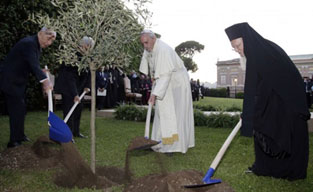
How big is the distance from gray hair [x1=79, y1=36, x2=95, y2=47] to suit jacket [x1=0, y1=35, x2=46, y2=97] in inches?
75.4

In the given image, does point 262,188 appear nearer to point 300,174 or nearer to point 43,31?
point 300,174

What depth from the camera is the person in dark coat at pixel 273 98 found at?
347 cm

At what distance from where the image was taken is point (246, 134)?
371cm

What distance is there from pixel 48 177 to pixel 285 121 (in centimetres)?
303

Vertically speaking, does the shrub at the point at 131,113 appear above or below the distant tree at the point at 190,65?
below

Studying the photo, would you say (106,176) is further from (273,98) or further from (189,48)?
(189,48)

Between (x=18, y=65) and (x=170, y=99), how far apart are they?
275 cm

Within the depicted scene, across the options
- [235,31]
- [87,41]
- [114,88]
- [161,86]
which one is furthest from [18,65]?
[114,88]

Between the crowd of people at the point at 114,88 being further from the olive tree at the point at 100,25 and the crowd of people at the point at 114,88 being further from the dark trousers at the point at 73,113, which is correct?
the olive tree at the point at 100,25

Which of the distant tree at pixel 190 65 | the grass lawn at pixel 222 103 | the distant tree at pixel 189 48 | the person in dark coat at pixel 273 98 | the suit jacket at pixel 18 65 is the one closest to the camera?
the person in dark coat at pixel 273 98

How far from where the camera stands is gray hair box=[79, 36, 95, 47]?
3535 mm

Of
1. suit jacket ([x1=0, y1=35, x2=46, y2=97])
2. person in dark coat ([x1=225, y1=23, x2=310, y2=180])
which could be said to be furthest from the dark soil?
suit jacket ([x1=0, y1=35, x2=46, y2=97])

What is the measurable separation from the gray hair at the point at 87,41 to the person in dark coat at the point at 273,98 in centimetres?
162

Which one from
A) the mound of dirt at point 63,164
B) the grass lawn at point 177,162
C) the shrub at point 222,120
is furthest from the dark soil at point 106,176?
the shrub at point 222,120
